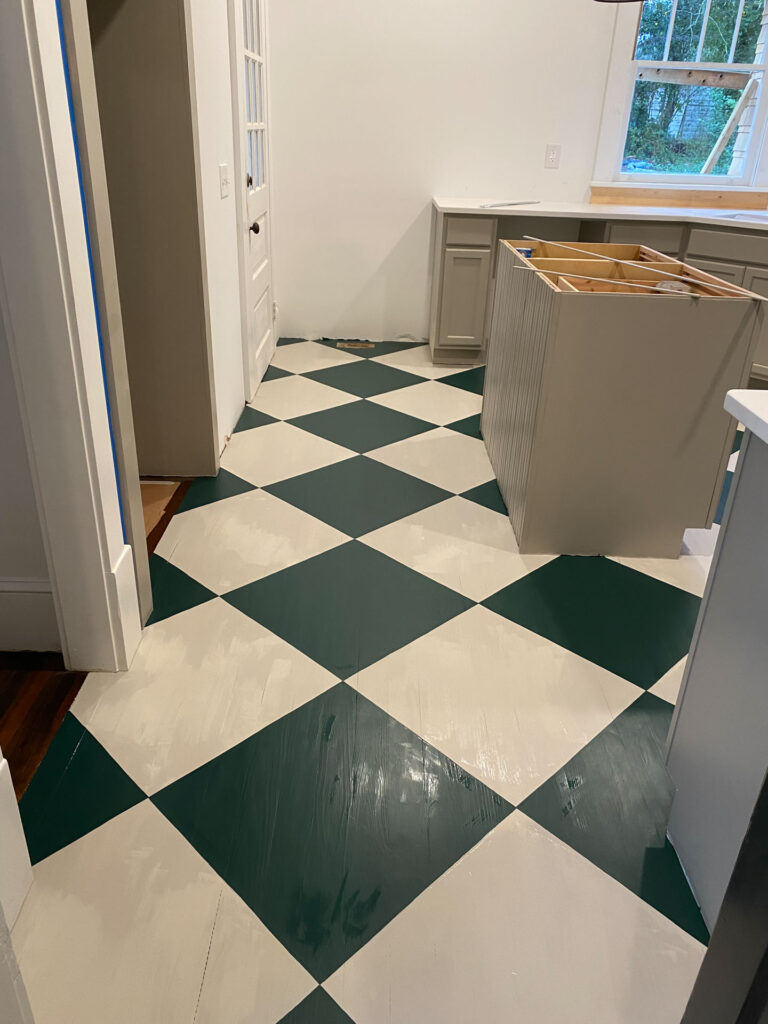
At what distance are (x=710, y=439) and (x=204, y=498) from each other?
5.52ft

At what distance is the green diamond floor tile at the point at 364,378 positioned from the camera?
374 centimetres

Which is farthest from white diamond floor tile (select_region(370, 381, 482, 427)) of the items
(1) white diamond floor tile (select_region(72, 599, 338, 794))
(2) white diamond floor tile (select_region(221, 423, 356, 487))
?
(1) white diamond floor tile (select_region(72, 599, 338, 794))

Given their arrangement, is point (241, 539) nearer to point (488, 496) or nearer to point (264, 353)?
point (488, 496)

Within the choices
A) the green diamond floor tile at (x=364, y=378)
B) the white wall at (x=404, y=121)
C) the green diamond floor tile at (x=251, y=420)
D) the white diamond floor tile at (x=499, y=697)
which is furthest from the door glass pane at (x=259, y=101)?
the white diamond floor tile at (x=499, y=697)

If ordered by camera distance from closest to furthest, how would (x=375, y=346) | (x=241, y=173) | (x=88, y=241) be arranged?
1. (x=88, y=241)
2. (x=241, y=173)
3. (x=375, y=346)

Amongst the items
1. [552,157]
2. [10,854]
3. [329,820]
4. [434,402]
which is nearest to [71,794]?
[10,854]

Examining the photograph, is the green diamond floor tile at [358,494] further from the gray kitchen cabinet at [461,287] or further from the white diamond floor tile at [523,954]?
the gray kitchen cabinet at [461,287]

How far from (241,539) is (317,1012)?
1.48 meters

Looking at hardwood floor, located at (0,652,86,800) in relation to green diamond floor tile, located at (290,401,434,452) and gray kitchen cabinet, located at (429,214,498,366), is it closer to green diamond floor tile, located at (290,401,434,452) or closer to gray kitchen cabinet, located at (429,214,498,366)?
green diamond floor tile, located at (290,401,434,452)

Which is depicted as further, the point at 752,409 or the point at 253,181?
the point at 253,181

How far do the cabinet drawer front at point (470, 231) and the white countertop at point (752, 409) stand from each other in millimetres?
3038

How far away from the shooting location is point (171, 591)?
210 centimetres

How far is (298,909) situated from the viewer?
→ 125 cm

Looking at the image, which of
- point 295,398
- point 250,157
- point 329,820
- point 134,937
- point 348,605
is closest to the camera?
point 134,937
